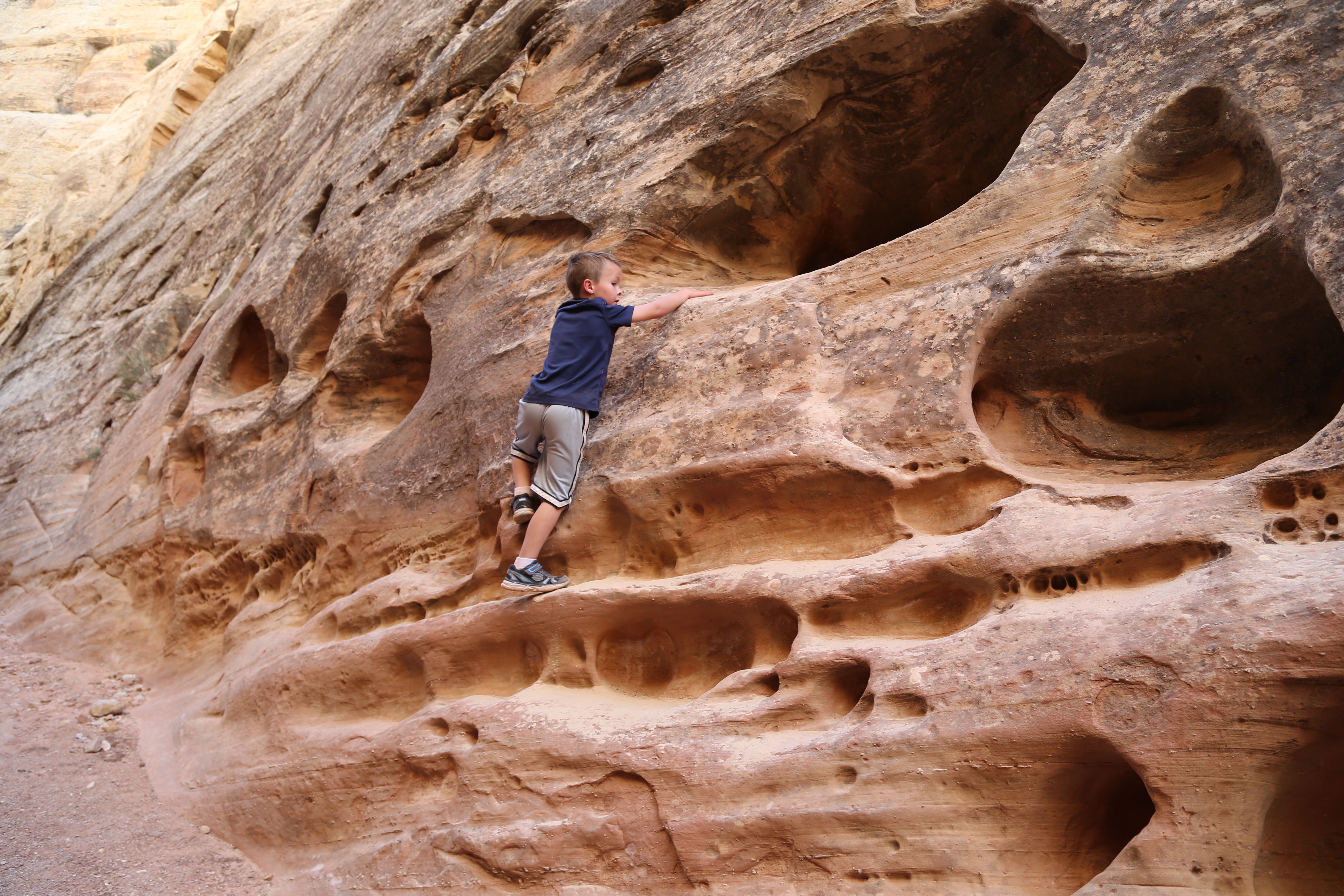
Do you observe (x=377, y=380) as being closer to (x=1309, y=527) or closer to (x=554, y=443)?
(x=554, y=443)

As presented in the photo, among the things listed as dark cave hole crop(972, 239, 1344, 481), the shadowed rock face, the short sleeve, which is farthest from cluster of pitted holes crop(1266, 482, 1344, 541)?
the short sleeve

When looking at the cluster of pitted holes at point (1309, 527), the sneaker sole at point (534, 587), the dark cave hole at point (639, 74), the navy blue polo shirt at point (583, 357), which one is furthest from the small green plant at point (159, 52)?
the cluster of pitted holes at point (1309, 527)

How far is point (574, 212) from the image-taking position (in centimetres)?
549

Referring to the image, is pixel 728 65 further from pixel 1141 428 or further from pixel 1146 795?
pixel 1146 795

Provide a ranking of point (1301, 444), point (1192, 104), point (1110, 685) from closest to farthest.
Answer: point (1110, 685) → point (1301, 444) → point (1192, 104)

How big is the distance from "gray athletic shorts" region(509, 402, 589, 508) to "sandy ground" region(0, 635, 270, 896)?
2.23 metres

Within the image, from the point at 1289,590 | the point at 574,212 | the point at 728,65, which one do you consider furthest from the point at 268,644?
the point at 1289,590

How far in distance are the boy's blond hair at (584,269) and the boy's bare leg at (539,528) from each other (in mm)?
1000

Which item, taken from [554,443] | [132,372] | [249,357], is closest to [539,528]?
[554,443]

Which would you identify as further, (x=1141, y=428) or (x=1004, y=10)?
(x=1004, y=10)

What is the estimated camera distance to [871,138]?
5289 millimetres

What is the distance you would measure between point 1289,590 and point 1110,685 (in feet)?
1.71

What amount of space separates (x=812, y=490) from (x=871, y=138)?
243 centimetres

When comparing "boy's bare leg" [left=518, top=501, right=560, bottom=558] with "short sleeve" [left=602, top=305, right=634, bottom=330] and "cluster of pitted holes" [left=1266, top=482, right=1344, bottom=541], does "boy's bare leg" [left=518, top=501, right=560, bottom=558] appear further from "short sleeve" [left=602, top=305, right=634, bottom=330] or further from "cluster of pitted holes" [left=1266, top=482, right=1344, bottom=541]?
"cluster of pitted holes" [left=1266, top=482, right=1344, bottom=541]
